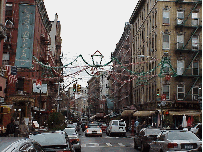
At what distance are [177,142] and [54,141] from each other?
5.56m

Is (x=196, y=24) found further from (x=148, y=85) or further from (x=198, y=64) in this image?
(x=148, y=85)

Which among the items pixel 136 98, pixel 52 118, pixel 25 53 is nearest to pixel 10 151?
pixel 25 53

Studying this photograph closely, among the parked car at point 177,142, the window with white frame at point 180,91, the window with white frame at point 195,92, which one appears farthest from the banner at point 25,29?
the window with white frame at point 195,92

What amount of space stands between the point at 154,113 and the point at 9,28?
2123 centimetres

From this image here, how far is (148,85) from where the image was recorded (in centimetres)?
5212

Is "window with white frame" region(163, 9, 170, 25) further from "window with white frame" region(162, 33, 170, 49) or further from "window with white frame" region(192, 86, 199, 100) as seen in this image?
"window with white frame" region(192, 86, 199, 100)

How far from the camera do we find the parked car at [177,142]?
49.4 ft

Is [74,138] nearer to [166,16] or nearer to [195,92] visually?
[195,92]

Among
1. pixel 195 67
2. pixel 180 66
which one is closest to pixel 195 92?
pixel 195 67

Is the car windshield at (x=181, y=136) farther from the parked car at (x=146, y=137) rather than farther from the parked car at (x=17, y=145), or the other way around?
the parked car at (x=17, y=145)

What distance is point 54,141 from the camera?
41.2 feet

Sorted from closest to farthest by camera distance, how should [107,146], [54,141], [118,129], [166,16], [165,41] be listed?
[54,141] → [107,146] → [118,129] → [165,41] → [166,16]

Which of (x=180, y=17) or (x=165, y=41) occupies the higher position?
(x=180, y=17)

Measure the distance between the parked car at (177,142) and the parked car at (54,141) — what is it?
15.6 ft
